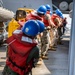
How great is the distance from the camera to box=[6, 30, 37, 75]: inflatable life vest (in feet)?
12.1

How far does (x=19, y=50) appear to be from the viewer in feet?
12.0

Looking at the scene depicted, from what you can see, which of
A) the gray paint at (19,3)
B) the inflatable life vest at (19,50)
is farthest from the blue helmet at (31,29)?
the gray paint at (19,3)

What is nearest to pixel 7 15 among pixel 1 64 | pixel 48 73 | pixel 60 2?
pixel 1 64

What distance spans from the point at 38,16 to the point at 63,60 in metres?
3.67

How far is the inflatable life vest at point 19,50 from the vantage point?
12.1 feet

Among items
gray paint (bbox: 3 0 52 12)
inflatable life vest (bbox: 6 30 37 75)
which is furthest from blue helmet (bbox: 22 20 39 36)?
gray paint (bbox: 3 0 52 12)

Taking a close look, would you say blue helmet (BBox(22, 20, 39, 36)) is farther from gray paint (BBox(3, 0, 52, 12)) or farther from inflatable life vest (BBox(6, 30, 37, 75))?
gray paint (BBox(3, 0, 52, 12))

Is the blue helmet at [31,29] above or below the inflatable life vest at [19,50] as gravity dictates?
above

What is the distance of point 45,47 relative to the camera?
9500mm

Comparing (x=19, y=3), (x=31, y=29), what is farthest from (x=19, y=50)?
(x=19, y=3)

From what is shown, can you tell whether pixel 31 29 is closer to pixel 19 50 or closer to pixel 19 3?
pixel 19 50

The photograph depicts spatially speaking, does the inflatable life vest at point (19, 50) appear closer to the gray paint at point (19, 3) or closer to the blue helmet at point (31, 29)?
the blue helmet at point (31, 29)

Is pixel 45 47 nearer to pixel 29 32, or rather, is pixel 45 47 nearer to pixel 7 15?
pixel 7 15

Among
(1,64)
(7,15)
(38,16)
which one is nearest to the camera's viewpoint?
(38,16)
